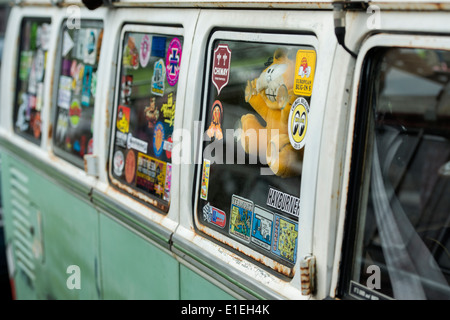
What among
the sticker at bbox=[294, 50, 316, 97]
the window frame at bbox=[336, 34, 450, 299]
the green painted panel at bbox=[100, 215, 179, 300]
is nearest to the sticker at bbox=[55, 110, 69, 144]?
the green painted panel at bbox=[100, 215, 179, 300]

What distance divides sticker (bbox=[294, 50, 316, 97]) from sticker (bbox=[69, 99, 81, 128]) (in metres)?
1.86

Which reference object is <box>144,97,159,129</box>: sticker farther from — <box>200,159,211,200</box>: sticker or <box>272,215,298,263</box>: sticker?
<box>272,215,298,263</box>: sticker

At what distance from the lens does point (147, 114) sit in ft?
9.05

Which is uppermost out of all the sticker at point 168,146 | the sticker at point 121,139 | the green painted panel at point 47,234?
the sticker at point 168,146

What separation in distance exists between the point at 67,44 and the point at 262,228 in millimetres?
2117

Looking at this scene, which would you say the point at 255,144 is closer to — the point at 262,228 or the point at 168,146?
the point at 262,228

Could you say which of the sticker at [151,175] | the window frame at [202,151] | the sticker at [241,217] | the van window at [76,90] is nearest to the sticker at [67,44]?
the van window at [76,90]

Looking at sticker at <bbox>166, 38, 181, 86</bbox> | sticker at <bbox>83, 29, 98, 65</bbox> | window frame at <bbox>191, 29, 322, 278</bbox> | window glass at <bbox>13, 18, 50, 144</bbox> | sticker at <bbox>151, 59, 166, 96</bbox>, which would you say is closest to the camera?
window frame at <bbox>191, 29, 322, 278</bbox>

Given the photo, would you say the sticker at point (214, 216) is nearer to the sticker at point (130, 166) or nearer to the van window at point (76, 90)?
the sticker at point (130, 166)

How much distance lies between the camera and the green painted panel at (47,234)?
3312 mm

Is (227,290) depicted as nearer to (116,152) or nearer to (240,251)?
(240,251)

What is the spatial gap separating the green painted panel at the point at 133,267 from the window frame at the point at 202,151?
29 centimetres

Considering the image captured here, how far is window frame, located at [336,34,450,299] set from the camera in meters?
1.64
